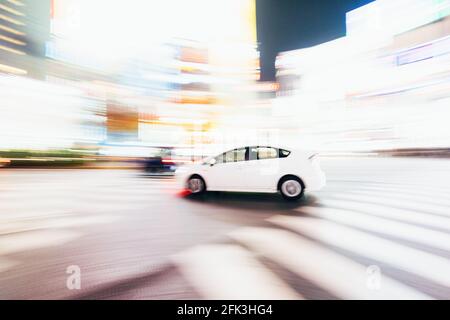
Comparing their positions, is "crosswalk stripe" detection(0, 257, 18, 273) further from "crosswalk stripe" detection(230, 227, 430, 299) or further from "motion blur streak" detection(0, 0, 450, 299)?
"crosswalk stripe" detection(230, 227, 430, 299)

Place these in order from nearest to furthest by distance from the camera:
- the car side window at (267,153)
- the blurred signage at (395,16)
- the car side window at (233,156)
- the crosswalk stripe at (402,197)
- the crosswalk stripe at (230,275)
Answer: the crosswalk stripe at (230,275)
the crosswalk stripe at (402,197)
the car side window at (267,153)
the car side window at (233,156)
the blurred signage at (395,16)

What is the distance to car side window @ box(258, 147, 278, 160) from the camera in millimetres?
6574

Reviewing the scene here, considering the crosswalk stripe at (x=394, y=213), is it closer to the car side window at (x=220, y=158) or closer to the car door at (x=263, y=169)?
the car door at (x=263, y=169)

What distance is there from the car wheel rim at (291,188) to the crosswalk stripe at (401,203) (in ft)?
3.65

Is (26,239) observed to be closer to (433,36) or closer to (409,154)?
(409,154)

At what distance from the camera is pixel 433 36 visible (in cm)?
4647

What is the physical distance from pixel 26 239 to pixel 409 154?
136 feet

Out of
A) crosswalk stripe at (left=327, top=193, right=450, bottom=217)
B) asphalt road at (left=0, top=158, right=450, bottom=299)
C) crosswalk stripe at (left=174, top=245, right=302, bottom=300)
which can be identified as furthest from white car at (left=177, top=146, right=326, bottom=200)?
crosswalk stripe at (left=174, top=245, right=302, bottom=300)

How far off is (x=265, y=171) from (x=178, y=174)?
→ 2356 millimetres

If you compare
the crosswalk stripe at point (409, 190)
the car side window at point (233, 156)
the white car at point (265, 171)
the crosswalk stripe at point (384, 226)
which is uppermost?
the car side window at point (233, 156)

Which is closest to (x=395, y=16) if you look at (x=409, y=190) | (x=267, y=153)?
(x=409, y=190)

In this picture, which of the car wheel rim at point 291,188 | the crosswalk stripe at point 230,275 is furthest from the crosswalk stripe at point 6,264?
the car wheel rim at point 291,188

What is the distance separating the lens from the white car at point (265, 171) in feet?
20.8

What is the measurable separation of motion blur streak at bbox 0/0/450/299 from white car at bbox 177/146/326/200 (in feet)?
0.71
